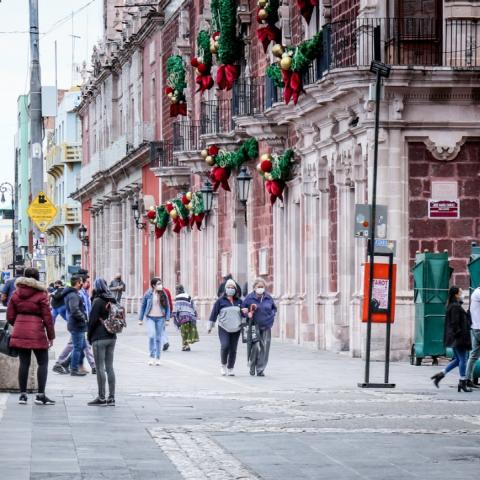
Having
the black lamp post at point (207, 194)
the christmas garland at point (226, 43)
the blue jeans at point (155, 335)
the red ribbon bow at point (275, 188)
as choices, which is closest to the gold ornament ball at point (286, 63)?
the red ribbon bow at point (275, 188)

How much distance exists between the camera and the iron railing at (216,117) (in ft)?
157

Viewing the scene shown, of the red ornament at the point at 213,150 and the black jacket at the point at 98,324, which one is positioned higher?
the red ornament at the point at 213,150

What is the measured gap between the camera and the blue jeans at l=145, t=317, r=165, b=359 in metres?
31.3

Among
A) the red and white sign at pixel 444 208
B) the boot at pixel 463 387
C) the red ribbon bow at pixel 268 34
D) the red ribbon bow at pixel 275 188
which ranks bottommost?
the boot at pixel 463 387

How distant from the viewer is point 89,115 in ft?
284

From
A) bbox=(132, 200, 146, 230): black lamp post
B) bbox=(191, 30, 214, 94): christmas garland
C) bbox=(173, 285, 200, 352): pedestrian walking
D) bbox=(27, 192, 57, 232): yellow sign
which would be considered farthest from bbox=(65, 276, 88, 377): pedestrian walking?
bbox=(132, 200, 146, 230): black lamp post

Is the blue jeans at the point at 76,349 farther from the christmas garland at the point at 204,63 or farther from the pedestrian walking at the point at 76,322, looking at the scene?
the christmas garland at the point at 204,63

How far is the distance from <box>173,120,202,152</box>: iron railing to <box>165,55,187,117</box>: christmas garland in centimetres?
68

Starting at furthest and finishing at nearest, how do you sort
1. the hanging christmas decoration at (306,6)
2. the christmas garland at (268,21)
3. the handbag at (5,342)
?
the christmas garland at (268,21) → the hanging christmas decoration at (306,6) → the handbag at (5,342)

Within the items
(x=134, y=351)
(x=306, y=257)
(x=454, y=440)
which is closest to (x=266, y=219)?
(x=306, y=257)

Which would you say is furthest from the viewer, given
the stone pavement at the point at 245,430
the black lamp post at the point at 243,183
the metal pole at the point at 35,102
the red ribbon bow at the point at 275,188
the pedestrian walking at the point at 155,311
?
the black lamp post at the point at 243,183

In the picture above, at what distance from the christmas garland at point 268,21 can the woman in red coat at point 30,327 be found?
19462 mm

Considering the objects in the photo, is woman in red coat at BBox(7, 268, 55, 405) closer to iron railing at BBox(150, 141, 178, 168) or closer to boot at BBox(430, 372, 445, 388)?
boot at BBox(430, 372, 445, 388)

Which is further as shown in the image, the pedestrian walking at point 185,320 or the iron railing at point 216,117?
the iron railing at point 216,117
